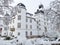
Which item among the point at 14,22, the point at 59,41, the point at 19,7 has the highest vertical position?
the point at 19,7

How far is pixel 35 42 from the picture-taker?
3.16 metres

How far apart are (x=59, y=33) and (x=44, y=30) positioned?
0.38 meters

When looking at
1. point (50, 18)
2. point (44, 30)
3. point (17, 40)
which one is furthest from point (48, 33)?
point (17, 40)

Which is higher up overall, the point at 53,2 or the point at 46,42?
the point at 53,2

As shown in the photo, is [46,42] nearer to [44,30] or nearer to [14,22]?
[44,30]

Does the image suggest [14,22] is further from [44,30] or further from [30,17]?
[44,30]

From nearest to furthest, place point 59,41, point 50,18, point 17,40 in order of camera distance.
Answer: point 17,40
point 59,41
point 50,18

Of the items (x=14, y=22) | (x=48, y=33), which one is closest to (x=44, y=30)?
(x=48, y=33)

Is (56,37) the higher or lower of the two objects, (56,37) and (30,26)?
Answer: the lower

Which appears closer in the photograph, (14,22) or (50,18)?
(14,22)

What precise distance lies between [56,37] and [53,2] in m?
0.96

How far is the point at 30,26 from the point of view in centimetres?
330

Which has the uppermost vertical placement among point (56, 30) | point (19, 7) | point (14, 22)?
point (19, 7)

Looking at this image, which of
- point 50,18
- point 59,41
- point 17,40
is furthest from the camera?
point 50,18
